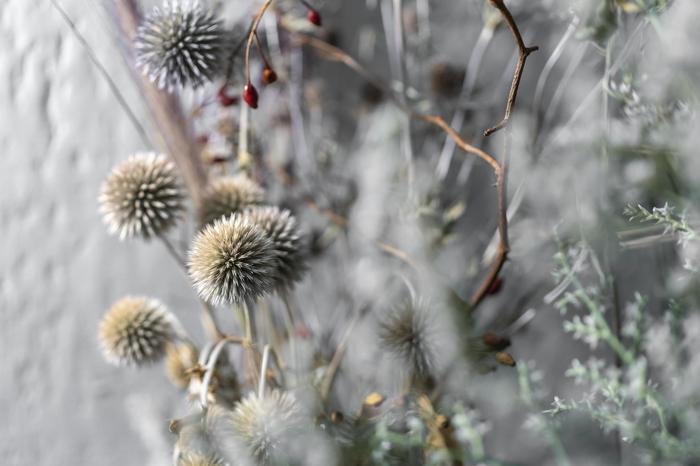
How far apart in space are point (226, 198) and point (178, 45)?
0.34ft

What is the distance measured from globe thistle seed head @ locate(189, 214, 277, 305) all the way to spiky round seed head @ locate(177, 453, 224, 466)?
90 millimetres

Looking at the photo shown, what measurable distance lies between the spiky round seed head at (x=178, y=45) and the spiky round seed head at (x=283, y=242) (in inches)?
3.8

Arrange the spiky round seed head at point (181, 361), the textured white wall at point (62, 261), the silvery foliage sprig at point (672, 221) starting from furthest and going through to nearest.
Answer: the textured white wall at point (62, 261) → the spiky round seed head at point (181, 361) → the silvery foliage sprig at point (672, 221)

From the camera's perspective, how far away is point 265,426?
0.42 m

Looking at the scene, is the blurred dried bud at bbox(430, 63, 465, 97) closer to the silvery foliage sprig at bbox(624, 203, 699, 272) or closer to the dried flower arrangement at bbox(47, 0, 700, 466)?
the dried flower arrangement at bbox(47, 0, 700, 466)

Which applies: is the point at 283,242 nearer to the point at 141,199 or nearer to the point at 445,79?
the point at 141,199

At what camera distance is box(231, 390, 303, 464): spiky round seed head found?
1.38 ft

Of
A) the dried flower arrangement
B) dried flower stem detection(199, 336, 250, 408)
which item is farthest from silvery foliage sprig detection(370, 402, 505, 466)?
dried flower stem detection(199, 336, 250, 408)

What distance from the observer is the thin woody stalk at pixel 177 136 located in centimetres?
52

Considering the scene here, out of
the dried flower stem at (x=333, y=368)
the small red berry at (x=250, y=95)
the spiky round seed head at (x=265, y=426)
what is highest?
the small red berry at (x=250, y=95)

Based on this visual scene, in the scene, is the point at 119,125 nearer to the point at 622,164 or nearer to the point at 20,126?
the point at 20,126

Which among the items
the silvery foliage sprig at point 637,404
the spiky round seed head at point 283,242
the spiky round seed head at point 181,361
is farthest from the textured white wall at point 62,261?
the silvery foliage sprig at point 637,404

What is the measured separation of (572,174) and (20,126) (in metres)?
0.48

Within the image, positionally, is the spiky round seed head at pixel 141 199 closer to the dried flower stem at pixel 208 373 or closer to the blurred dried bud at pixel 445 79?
the dried flower stem at pixel 208 373
